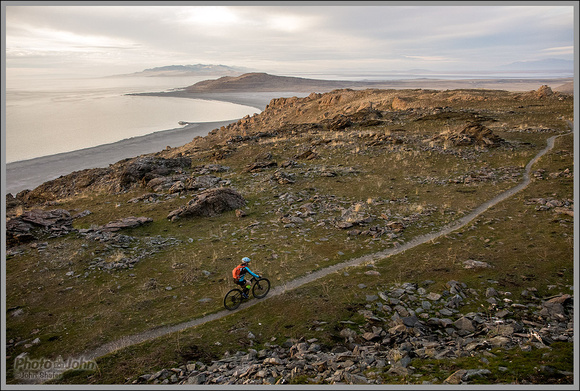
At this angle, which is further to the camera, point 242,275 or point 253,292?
point 253,292

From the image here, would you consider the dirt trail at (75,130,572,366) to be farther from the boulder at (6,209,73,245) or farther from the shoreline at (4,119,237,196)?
the shoreline at (4,119,237,196)

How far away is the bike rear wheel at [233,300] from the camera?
12.4 meters

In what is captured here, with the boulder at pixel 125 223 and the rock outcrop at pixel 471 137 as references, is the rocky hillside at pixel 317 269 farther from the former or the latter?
the rock outcrop at pixel 471 137

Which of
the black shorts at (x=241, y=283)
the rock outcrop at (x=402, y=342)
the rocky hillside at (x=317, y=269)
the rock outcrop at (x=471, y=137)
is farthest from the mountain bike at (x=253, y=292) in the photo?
the rock outcrop at (x=471, y=137)

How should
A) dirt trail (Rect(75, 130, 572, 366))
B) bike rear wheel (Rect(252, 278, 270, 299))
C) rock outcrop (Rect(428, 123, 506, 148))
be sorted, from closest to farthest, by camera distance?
1. dirt trail (Rect(75, 130, 572, 366))
2. bike rear wheel (Rect(252, 278, 270, 299))
3. rock outcrop (Rect(428, 123, 506, 148))

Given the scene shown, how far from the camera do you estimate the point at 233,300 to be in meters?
12.6

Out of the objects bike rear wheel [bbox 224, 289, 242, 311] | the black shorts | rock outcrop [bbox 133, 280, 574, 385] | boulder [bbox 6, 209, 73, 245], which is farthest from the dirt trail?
boulder [bbox 6, 209, 73, 245]

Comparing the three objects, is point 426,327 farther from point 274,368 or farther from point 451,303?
point 274,368

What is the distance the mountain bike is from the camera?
493 inches

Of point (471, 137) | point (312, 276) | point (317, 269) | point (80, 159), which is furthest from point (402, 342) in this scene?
point (80, 159)

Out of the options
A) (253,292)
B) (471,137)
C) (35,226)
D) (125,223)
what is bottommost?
(253,292)

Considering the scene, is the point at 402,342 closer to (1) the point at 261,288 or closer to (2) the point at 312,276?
(2) the point at 312,276

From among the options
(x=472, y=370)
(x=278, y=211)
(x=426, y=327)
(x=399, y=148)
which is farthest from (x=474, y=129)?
(x=472, y=370)

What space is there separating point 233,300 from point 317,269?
13.9 ft
